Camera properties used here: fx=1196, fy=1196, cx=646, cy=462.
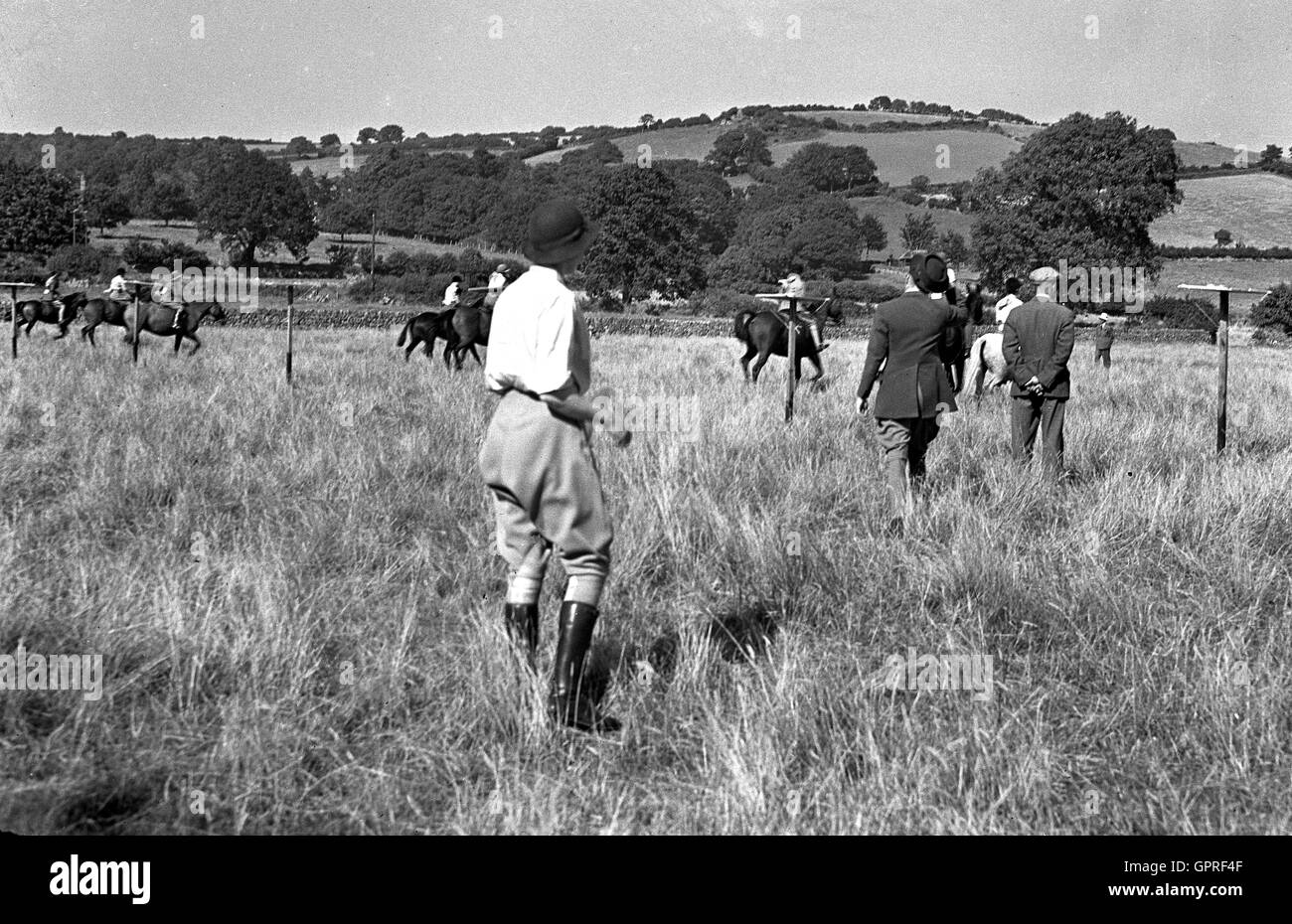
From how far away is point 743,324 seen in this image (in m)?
18.0

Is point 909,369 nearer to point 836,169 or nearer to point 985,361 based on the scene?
point 985,361

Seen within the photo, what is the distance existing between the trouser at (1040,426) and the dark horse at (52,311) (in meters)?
18.2

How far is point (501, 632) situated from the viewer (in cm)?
424

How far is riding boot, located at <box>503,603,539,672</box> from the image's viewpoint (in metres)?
4.06

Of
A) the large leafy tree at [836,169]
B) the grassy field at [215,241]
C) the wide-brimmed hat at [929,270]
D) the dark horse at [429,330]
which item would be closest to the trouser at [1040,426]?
the wide-brimmed hat at [929,270]

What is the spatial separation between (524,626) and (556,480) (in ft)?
2.05

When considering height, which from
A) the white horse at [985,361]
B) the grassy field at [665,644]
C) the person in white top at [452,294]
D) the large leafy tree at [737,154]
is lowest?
the grassy field at [665,644]

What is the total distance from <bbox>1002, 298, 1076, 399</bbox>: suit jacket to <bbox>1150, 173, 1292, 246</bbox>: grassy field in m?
75.5

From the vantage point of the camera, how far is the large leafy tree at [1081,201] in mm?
54438

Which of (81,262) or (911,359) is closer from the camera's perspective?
(911,359)

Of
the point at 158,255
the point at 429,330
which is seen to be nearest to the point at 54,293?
the point at 429,330

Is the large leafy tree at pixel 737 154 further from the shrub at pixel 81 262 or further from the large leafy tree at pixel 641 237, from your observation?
the shrub at pixel 81 262

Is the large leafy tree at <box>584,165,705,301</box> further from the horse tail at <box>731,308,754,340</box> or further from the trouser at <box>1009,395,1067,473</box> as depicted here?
the trouser at <box>1009,395,1067,473</box>

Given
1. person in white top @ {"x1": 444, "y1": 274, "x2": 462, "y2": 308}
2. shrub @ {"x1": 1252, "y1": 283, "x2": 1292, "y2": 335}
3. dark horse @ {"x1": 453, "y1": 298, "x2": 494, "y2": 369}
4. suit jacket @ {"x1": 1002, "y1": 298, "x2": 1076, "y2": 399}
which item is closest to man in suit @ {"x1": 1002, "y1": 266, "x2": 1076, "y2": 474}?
suit jacket @ {"x1": 1002, "y1": 298, "x2": 1076, "y2": 399}
